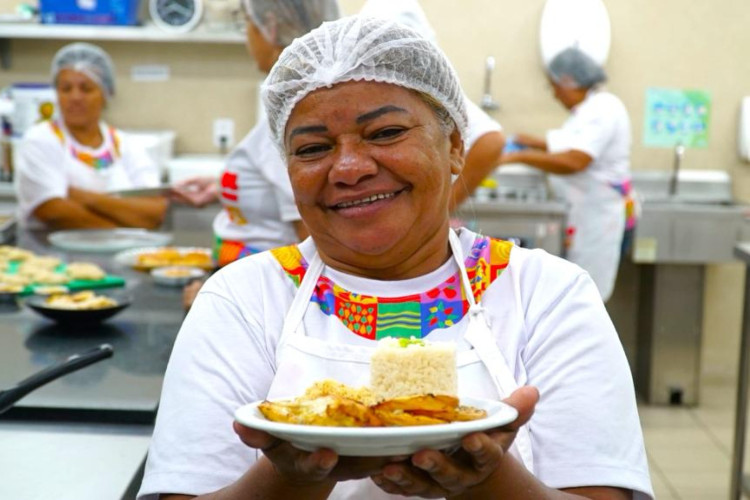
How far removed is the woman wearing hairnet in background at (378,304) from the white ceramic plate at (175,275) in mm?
1591

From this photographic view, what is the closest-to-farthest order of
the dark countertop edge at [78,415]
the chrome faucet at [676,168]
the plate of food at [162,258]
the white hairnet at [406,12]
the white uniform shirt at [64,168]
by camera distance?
the dark countertop edge at [78,415] < the white hairnet at [406,12] < the plate of food at [162,258] < the white uniform shirt at [64,168] < the chrome faucet at [676,168]

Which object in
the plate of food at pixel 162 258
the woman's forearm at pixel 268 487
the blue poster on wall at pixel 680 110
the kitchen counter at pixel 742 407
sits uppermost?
the blue poster on wall at pixel 680 110

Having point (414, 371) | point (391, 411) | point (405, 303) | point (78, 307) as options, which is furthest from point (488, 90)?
point (391, 411)

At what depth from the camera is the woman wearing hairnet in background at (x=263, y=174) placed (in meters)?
2.50

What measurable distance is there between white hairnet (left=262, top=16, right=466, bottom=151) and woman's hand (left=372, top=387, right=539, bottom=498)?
0.50 m

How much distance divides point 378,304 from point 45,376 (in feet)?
2.15

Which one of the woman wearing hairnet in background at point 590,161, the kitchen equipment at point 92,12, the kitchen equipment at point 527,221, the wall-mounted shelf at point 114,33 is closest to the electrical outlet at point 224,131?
the wall-mounted shelf at point 114,33

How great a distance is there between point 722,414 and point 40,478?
4.35m

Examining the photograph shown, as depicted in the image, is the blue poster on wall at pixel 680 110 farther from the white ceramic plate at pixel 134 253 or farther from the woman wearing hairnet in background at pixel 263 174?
the woman wearing hairnet in background at pixel 263 174

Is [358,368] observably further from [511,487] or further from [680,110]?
[680,110]

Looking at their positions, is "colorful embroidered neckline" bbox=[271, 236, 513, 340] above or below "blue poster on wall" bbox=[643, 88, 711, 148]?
below

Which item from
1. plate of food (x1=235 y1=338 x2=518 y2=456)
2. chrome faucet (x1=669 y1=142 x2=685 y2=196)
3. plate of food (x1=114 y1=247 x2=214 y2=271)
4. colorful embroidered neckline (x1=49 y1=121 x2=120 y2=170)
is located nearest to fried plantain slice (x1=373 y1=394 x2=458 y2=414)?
plate of food (x1=235 y1=338 x2=518 y2=456)

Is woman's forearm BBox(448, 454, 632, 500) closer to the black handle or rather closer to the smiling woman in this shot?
the smiling woman

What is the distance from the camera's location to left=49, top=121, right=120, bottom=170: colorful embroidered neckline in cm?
412
